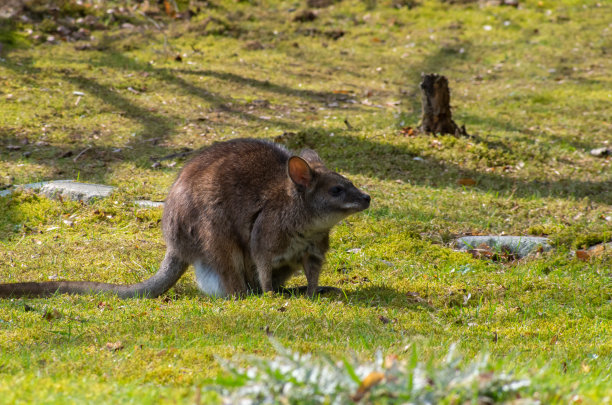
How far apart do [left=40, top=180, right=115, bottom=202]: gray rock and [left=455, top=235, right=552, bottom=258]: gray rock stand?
423 cm

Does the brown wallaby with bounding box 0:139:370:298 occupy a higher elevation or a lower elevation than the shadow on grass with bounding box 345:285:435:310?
higher

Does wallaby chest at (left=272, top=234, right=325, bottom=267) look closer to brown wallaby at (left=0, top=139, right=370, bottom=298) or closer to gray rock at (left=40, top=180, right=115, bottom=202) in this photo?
brown wallaby at (left=0, top=139, right=370, bottom=298)

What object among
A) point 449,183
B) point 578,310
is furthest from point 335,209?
point 449,183

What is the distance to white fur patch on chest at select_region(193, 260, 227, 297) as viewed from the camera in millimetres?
5871

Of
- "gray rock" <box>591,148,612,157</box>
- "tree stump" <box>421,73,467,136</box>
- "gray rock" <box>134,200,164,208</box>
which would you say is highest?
"tree stump" <box>421,73,467,136</box>

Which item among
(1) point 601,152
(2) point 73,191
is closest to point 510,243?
(1) point 601,152

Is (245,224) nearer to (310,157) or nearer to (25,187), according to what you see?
(310,157)

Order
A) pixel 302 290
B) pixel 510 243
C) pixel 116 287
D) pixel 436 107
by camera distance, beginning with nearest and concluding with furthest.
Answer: pixel 116 287 → pixel 302 290 → pixel 510 243 → pixel 436 107

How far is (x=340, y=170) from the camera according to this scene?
30.9ft

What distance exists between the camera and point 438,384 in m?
2.61

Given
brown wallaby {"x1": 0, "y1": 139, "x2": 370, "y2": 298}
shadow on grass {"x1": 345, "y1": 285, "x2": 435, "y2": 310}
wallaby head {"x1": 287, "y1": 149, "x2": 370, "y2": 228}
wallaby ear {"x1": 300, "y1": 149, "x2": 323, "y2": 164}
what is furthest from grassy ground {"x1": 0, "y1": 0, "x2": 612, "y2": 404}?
wallaby ear {"x1": 300, "y1": 149, "x2": 323, "y2": 164}

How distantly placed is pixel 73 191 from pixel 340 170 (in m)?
3.46

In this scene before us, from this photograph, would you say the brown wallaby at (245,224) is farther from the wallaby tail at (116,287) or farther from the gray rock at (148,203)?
the gray rock at (148,203)

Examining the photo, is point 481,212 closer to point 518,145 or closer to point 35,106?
point 518,145
